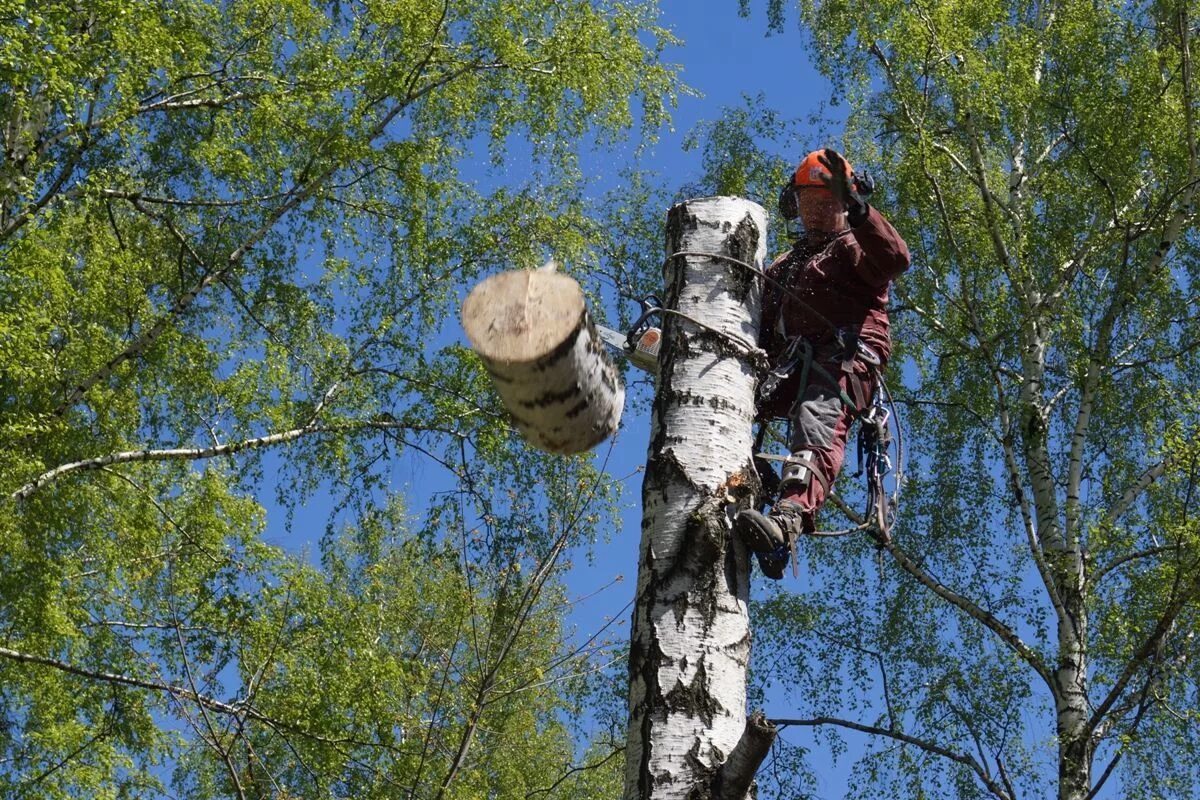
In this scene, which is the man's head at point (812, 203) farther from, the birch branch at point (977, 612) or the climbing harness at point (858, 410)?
the birch branch at point (977, 612)

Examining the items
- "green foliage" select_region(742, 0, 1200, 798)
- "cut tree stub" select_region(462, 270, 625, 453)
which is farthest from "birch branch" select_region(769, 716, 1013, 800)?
"cut tree stub" select_region(462, 270, 625, 453)

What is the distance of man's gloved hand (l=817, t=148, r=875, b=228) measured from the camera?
4.59 m

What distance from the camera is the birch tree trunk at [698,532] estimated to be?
11.8ft

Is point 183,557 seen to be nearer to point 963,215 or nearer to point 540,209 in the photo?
point 540,209

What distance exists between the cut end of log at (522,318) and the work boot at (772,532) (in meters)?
0.62

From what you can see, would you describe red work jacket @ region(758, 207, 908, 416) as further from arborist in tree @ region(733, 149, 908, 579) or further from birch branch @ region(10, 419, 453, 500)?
birch branch @ region(10, 419, 453, 500)

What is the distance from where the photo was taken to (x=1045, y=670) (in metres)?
10.7

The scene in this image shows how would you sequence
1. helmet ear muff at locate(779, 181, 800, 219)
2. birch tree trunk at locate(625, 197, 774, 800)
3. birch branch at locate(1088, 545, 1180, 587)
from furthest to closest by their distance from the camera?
birch branch at locate(1088, 545, 1180, 587) < helmet ear muff at locate(779, 181, 800, 219) < birch tree trunk at locate(625, 197, 774, 800)

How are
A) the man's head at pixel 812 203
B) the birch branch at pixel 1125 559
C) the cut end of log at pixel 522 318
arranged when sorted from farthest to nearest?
the birch branch at pixel 1125 559 → the man's head at pixel 812 203 → the cut end of log at pixel 522 318

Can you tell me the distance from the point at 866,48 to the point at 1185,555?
5476 millimetres

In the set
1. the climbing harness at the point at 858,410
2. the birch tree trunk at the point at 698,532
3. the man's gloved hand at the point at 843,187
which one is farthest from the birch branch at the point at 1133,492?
the birch tree trunk at the point at 698,532

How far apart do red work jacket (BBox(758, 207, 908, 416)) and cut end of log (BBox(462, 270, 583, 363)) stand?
1.03 meters

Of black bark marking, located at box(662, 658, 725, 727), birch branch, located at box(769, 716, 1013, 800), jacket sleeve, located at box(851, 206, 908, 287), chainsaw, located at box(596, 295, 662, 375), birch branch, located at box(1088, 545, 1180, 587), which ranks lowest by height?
black bark marking, located at box(662, 658, 725, 727)

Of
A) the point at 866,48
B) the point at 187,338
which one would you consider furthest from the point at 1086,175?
the point at 187,338
